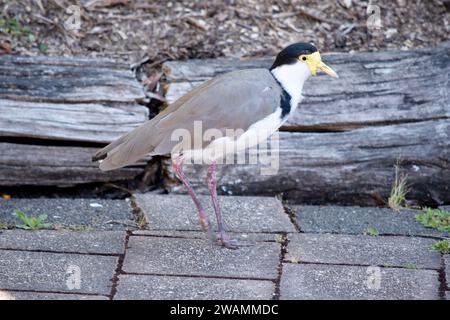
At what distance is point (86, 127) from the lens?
547cm

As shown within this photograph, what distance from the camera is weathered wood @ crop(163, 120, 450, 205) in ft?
18.0

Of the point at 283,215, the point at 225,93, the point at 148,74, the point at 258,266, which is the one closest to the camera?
the point at 258,266

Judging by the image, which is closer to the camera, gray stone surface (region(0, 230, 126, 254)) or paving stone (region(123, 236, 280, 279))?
paving stone (region(123, 236, 280, 279))

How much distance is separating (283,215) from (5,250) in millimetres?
1558

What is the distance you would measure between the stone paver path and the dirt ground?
1.22 m

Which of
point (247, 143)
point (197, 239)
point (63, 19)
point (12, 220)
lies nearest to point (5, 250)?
point (12, 220)

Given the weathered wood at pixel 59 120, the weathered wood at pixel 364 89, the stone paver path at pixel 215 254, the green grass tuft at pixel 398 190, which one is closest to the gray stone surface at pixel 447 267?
the stone paver path at pixel 215 254

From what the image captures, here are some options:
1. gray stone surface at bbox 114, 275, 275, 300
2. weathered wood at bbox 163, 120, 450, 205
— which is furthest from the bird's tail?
weathered wood at bbox 163, 120, 450, 205

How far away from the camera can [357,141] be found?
5.53 m

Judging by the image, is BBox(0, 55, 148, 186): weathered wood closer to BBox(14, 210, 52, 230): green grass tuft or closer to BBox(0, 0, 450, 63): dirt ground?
BBox(0, 0, 450, 63): dirt ground

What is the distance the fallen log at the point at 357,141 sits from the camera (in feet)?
18.0

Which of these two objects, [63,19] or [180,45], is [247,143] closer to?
[180,45]

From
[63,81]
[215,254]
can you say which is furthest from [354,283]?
[63,81]

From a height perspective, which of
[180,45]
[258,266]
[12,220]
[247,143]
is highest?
[180,45]
